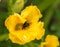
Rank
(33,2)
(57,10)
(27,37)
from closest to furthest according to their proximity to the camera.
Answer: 1. (27,37)
2. (33,2)
3. (57,10)

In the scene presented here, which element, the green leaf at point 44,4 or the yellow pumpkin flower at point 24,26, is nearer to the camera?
the yellow pumpkin flower at point 24,26

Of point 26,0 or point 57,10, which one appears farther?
point 57,10

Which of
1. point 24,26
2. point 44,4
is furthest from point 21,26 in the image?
point 44,4

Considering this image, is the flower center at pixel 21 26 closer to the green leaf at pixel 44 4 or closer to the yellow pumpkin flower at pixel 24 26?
the yellow pumpkin flower at pixel 24 26

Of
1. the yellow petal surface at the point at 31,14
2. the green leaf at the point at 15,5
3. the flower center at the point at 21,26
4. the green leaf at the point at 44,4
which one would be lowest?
the green leaf at the point at 44,4

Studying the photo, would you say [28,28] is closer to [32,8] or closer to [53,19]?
[32,8]

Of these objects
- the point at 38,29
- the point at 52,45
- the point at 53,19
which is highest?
the point at 38,29

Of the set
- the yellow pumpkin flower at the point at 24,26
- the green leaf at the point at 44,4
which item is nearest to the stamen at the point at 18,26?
the yellow pumpkin flower at the point at 24,26

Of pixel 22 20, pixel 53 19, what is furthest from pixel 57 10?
pixel 22 20
